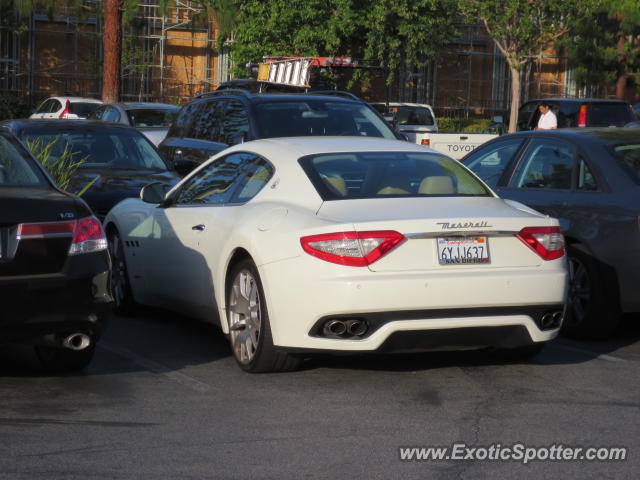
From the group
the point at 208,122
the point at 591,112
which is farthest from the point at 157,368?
the point at 591,112

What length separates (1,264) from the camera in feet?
21.5

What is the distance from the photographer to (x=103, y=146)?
13.5m

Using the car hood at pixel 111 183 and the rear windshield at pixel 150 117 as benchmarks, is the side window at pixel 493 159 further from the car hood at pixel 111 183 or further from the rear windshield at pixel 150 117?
the rear windshield at pixel 150 117

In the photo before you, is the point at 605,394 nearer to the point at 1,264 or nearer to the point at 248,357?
the point at 248,357

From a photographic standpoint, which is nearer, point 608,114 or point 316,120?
point 316,120

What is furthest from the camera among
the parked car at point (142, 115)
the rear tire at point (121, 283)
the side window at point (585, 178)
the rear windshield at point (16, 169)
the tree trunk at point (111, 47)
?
the tree trunk at point (111, 47)

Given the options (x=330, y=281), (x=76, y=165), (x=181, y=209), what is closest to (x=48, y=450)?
(x=330, y=281)

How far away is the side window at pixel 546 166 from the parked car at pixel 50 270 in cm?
365

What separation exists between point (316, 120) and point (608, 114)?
10.6 metres

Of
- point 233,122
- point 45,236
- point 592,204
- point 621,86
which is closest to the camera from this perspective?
point 45,236

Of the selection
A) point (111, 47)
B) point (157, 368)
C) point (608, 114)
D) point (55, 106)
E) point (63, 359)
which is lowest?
point (157, 368)

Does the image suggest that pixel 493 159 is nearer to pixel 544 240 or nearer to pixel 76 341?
pixel 544 240

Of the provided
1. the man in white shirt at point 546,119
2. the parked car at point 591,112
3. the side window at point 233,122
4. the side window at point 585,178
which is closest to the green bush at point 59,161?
the side window at point 233,122

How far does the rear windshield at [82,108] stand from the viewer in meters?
29.6
